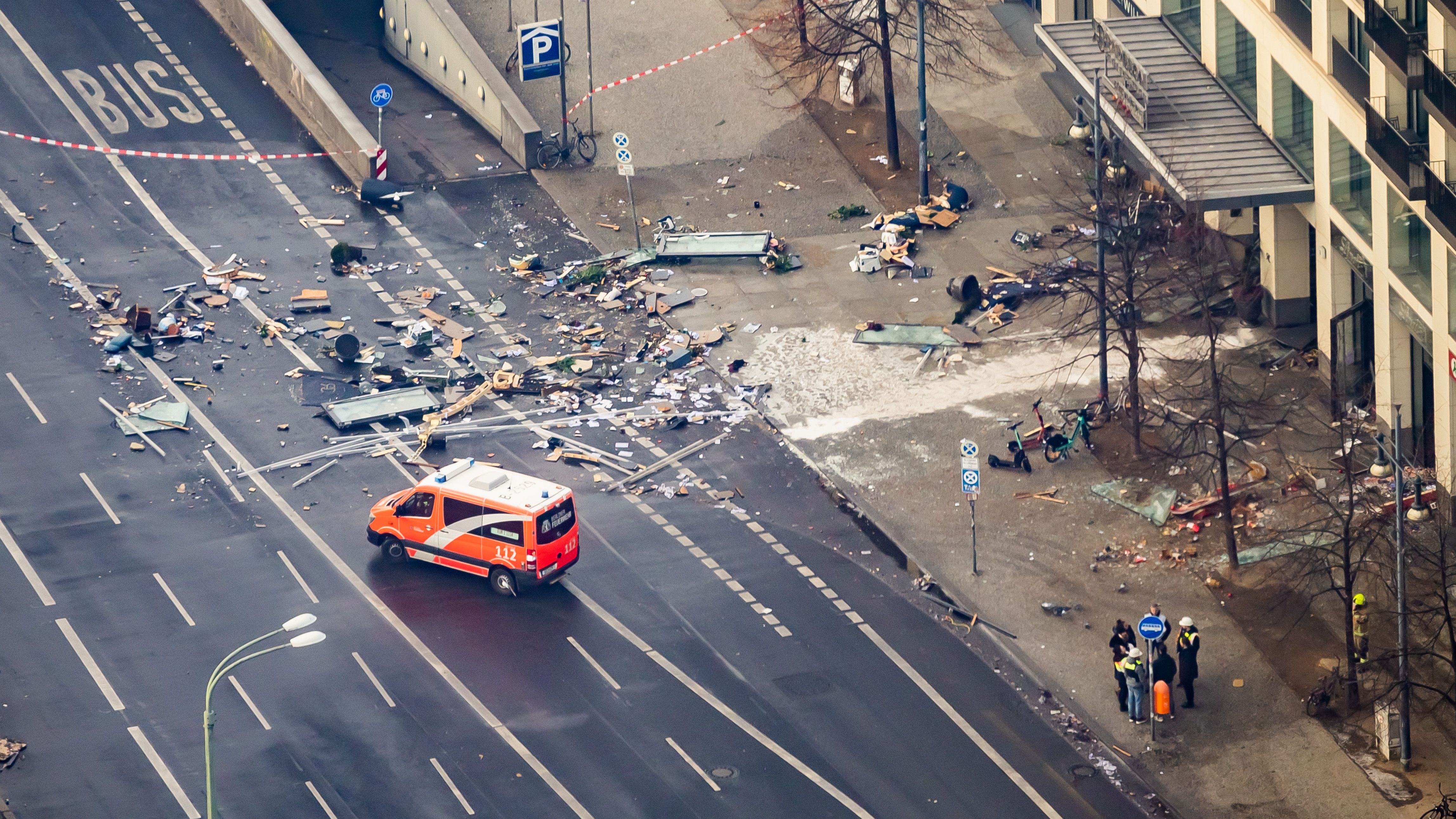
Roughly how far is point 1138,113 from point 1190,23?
408 centimetres

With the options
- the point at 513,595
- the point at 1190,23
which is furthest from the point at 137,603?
the point at 1190,23

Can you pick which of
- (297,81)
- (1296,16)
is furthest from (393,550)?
(297,81)

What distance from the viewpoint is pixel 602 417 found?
47531 millimetres

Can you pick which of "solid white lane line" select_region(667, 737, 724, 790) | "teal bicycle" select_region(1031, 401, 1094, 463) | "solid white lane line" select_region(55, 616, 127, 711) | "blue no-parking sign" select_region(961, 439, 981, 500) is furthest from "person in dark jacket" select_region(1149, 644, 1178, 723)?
"solid white lane line" select_region(55, 616, 127, 711)

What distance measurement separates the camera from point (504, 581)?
4131 cm

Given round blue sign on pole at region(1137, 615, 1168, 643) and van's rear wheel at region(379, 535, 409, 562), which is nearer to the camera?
round blue sign on pole at region(1137, 615, 1168, 643)

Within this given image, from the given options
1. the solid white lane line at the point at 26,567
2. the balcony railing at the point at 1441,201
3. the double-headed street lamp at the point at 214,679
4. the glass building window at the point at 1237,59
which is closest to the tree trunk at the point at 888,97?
the glass building window at the point at 1237,59

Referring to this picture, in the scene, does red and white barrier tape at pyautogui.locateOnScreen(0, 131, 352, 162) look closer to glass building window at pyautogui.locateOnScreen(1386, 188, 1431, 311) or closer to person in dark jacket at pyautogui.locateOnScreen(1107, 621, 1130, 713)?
glass building window at pyautogui.locateOnScreen(1386, 188, 1431, 311)

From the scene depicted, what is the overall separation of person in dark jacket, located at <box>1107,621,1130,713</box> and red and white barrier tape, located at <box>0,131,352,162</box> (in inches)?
1066

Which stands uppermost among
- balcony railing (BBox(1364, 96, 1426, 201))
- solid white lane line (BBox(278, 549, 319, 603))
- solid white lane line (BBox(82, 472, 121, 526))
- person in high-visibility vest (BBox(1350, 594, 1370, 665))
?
balcony railing (BBox(1364, 96, 1426, 201))

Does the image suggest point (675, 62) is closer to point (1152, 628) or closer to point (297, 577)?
point (297, 577)

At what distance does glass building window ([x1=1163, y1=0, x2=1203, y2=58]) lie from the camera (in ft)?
170

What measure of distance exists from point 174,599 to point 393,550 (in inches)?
158

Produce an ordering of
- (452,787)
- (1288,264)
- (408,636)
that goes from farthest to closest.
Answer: (1288,264) → (408,636) → (452,787)
